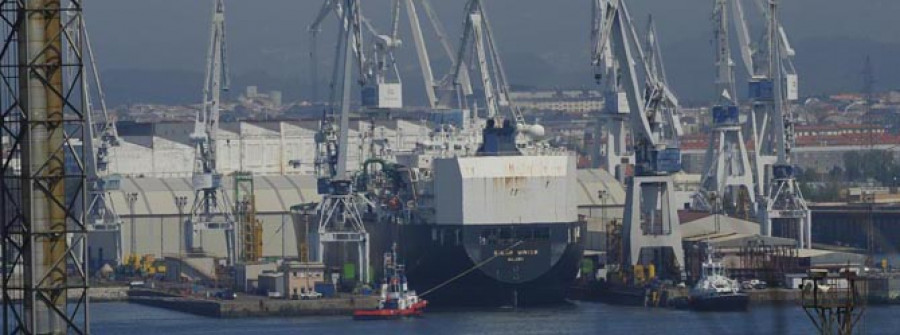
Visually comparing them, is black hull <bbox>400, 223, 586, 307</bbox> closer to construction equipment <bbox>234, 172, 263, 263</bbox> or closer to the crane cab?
the crane cab

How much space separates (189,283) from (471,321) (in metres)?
18.8

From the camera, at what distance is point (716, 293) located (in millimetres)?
66062

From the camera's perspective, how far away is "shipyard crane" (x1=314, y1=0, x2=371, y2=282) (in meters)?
74.9

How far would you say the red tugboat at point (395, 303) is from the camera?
2574 inches

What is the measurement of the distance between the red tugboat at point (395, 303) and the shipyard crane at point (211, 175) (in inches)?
635

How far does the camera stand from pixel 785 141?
276 feet

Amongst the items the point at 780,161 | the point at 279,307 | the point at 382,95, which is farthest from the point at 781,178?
the point at 279,307

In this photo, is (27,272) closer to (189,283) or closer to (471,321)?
(471,321)

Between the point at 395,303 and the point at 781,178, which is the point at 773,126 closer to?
the point at 781,178

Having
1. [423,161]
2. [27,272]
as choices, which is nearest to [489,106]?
[423,161]

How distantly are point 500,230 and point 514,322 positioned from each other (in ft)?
22.6

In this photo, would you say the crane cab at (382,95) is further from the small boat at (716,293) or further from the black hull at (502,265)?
the small boat at (716,293)

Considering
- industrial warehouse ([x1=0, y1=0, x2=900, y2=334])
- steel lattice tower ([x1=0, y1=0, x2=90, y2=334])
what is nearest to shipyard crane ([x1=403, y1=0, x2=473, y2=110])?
industrial warehouse ([x1=0, y1=0, x2=900, y2=334])

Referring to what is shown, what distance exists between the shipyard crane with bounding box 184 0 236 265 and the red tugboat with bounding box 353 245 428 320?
635 inches
